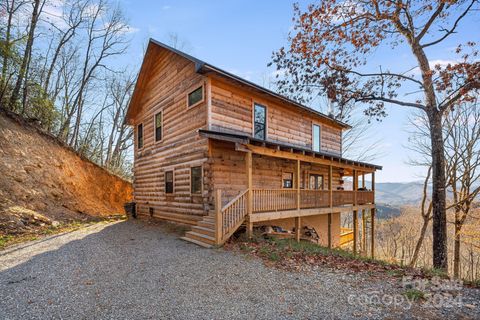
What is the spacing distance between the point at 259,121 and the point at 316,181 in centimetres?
644

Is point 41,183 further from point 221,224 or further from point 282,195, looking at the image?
point 282,195

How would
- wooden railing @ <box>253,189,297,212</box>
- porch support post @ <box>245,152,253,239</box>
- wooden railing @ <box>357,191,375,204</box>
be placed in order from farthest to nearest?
wooden railing @ <box>357,191,375,204</box>, wooden railing @ <box>253,189,297,212</box>, porch support post @ <box>245,152,253,239</box>

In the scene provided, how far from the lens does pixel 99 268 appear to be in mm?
6195

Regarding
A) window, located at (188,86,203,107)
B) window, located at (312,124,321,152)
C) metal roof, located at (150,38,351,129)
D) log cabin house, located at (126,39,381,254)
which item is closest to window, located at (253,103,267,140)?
log cabin house, located at (126,39,381,254)

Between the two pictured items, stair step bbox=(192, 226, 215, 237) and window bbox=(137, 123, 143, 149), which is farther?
window bbox=(137, 123, 143, 149)

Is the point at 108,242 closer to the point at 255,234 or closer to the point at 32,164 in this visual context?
the point at 255,234

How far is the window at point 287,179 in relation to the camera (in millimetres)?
13243

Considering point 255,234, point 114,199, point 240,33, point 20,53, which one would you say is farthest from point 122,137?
point 255,234

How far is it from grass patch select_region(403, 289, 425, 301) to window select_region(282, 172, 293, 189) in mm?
8618

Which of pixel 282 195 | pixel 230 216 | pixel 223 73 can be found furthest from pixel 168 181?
pixel 223 73

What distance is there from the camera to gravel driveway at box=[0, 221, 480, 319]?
4.04 m

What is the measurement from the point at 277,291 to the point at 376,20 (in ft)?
35.8

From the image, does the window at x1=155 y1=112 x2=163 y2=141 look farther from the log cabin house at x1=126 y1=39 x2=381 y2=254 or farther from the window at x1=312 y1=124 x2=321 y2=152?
the window at x1=312 y1=124 x2=321 y2=152

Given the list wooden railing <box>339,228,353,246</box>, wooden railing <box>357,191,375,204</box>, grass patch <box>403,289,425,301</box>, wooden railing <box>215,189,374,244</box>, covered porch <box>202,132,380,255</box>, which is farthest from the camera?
wooden railing <box>339,228,353,246</box>
